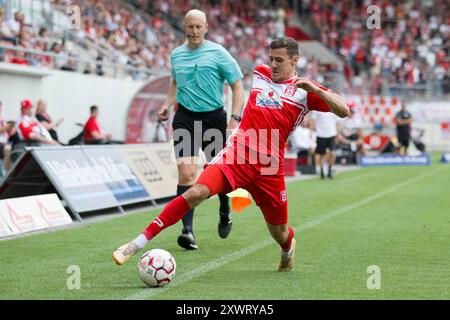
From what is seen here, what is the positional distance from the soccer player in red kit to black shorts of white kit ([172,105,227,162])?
1.77 metres

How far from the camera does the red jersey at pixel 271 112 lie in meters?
8.19

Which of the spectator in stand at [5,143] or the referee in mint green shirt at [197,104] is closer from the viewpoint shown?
the referee in mint green shirt at [197,104]

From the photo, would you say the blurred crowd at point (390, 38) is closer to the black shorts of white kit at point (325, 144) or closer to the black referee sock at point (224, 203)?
the black shorts of white kit at point (325, 144)

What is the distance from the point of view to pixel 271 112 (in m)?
8.23

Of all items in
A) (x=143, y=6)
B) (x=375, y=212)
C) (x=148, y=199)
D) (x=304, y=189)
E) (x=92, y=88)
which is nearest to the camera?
(x=375, y=212)

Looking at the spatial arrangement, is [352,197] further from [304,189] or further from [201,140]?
[201,140]

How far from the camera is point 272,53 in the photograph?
8.09m

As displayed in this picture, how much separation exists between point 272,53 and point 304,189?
40.1 feet

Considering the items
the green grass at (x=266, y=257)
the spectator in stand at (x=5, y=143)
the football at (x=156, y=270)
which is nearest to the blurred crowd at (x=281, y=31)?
the spectator in stand at (x=5, y=143)

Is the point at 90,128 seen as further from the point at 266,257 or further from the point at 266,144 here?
the point at 266,144

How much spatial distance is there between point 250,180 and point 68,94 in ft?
52.2

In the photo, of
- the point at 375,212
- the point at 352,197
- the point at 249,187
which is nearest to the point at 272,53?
the point at 249,187

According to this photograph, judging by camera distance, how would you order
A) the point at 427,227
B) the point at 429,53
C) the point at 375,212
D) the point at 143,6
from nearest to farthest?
the point at 427,227 < the point at 375,212 < the point at 143,6 < the point at 429,53

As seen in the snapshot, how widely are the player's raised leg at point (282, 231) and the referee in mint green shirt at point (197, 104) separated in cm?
182
